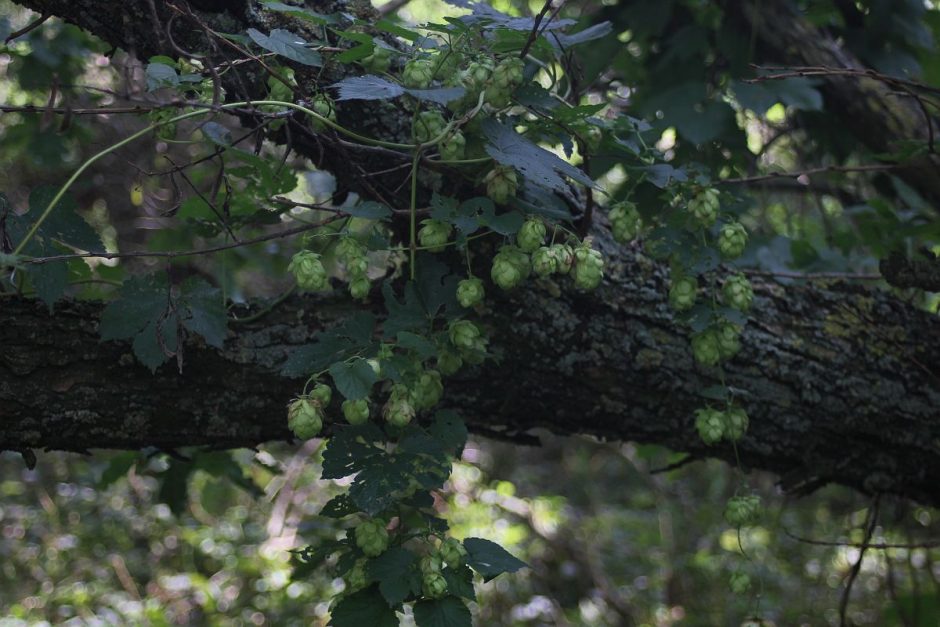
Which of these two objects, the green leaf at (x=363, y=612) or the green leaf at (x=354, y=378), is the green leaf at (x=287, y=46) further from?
the green leaf at (x=363, y=612)

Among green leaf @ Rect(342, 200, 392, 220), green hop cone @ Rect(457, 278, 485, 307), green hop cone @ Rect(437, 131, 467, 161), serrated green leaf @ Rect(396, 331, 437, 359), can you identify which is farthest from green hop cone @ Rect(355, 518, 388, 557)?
green hop cone @ Rect(437, 131, 467, 161)

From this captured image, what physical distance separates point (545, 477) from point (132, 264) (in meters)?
3.29

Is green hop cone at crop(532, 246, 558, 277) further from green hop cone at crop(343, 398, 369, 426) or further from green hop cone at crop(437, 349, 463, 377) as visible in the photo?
green hop cone at crop(343, 398, 369, 426)

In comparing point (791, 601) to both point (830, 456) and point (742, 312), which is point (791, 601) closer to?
point (830, 456)

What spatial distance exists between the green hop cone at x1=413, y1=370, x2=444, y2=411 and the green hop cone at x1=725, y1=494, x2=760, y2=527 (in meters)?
0.64

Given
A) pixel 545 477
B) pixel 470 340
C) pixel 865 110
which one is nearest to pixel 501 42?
pixel 470 340

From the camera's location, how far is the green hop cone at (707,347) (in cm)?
164

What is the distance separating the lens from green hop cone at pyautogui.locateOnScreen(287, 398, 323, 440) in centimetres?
126

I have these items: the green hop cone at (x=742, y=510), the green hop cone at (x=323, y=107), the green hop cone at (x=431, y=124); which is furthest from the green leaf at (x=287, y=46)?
the green hop cone at (x=742, y=510)

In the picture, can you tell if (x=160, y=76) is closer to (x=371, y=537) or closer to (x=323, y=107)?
(x=323, y=107)

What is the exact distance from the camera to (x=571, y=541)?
4.64 meters

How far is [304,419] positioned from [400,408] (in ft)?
0.50

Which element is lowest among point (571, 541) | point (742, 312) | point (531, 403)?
point (571, 541)

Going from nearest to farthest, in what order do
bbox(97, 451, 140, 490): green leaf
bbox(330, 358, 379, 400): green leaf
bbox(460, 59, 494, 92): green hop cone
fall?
bbox(330, 358, 379, 400): green leaf, bbox(460, 59, 494, 92): green hop cone, bbox(97, 451, 140, 490): green leaf
